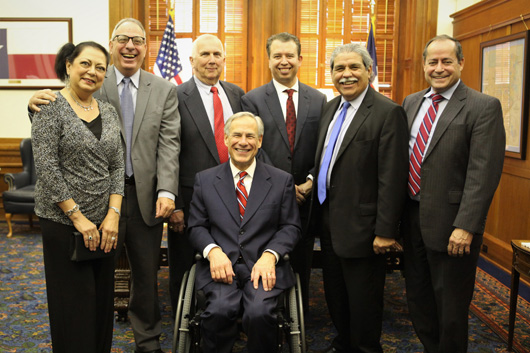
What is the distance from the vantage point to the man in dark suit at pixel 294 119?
10.9 feet

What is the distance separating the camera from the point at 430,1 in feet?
21.4

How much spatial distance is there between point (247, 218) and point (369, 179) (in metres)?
0.70

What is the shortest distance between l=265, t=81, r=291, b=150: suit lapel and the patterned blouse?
1197mm

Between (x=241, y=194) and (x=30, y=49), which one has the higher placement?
(x=30, y=49)

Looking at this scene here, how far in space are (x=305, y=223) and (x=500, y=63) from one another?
315 cm

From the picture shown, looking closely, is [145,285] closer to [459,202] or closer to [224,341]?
[224,341]

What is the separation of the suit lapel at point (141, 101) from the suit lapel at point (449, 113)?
1.56 m

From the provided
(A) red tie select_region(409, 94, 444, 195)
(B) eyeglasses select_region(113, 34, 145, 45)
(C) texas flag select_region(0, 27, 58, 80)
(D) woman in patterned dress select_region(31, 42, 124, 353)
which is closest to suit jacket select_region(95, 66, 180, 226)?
(B) eyeglasses select_region(113, 34, 145, 45)

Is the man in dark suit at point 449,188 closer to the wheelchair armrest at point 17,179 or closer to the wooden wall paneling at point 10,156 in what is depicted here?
the wheelchair armrest at point 17,179

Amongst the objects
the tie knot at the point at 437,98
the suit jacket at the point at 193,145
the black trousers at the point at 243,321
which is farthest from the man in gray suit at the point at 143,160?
the tie knot at the point at 437,98

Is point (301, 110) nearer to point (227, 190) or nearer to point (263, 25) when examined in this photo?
point (227, 190)

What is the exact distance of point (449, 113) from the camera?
2617mm

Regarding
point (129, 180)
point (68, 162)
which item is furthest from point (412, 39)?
point (68, 162)

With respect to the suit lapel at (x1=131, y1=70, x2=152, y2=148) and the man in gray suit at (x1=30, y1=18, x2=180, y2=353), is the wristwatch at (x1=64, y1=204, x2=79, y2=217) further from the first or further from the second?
the suit lapel at (x1=131, y1=70, x2=152, y2=148)
